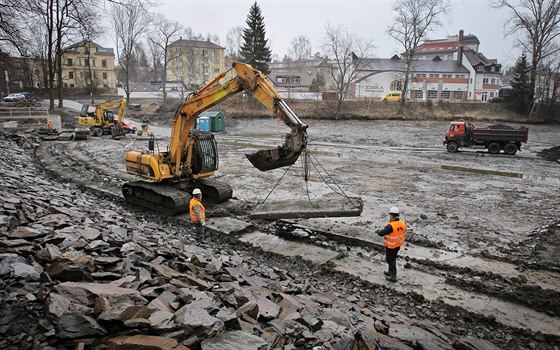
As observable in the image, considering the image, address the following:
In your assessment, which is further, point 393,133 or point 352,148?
point 393,133

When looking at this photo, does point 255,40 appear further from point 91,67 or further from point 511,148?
point 91,67

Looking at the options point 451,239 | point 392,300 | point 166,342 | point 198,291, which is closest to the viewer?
point 166,342

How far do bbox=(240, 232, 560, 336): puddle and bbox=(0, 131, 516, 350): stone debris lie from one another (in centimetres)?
125

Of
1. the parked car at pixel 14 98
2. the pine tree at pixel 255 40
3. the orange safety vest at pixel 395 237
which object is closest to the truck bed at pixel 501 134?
the orange safety vest at pixel 395 237

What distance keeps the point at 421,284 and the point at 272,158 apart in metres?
4.17

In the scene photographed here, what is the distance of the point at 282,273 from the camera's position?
26.3ft

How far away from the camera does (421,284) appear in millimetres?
8078

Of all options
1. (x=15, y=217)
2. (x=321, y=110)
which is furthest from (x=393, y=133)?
(x=15, y=217)

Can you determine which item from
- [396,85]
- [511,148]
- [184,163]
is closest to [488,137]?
[511,148]

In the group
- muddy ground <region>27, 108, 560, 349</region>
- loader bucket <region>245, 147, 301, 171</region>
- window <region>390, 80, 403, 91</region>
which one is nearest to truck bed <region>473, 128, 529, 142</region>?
muddy ground <region>27, 108, 560, 349</region>

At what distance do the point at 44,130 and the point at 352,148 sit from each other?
75.0ft

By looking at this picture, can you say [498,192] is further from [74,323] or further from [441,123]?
[441,123]

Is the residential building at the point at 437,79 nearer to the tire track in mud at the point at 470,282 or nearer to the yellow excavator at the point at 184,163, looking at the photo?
the yellow excavator at the point at 184,163

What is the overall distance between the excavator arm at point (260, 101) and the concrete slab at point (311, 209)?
1219mm
